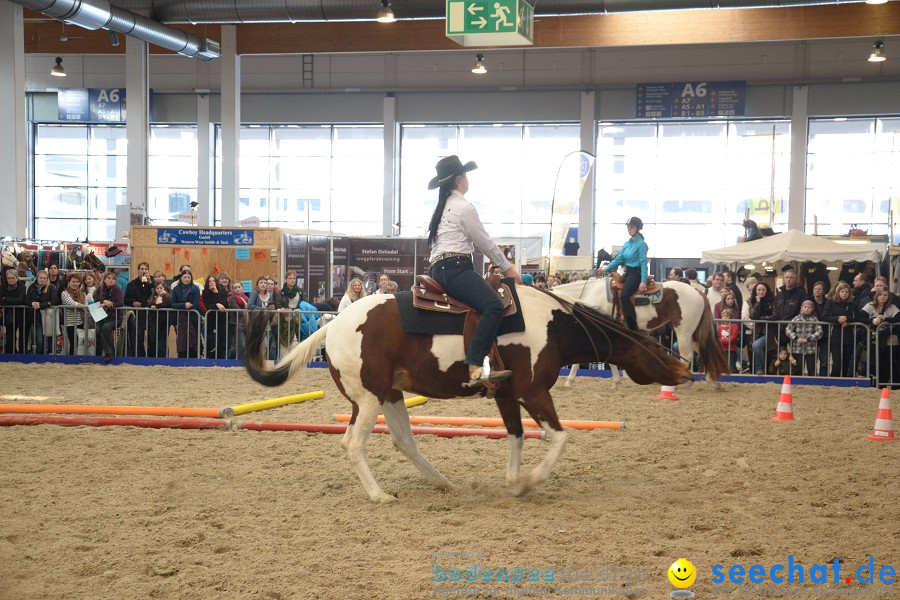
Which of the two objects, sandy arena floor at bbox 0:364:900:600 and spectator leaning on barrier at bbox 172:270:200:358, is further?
spectator leaning on barrier at bbox 172:270:200:358

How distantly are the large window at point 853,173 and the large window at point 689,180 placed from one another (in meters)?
1.09

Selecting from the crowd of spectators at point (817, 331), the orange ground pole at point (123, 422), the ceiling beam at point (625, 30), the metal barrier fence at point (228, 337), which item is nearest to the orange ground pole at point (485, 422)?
the orange ground pole at point (123, 422)

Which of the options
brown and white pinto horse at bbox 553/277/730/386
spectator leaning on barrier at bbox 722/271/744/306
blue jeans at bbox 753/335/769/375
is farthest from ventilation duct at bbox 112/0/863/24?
brown and white pinto horse at bbox 553/277/730/386

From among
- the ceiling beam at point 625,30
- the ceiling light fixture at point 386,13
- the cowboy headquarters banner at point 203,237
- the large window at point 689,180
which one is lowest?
the cowboy headquarters banner at point 203,237

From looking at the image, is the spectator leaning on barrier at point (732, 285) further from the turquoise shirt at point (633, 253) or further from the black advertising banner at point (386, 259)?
the black advertising banner at point (386, 259)

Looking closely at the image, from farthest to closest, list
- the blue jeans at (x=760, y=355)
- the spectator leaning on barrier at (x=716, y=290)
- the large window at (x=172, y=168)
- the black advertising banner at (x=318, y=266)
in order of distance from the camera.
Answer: the large window at (x=172, y=168) < the black advertising banner at (x=318, y=266) < the spectator leaning on barrier at (x=716, y=290) < the blue jeans at (x=760, y=355)

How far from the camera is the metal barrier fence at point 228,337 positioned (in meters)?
13.8

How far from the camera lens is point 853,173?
3098cm

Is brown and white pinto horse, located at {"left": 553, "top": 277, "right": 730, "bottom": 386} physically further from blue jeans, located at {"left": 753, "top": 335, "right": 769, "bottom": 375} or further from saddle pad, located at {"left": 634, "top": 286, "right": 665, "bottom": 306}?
blue jeans, located at {"left": 753, "top": 335, "right": 769, "bottom": 375}

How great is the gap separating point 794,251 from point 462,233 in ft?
41.0

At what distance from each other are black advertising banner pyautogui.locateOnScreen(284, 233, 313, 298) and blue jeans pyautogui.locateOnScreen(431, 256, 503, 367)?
11.5 m

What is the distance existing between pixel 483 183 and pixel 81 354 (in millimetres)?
20935

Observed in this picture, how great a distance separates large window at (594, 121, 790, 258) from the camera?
31.5 metres

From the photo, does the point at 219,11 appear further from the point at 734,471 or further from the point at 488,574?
the point at 488,574
